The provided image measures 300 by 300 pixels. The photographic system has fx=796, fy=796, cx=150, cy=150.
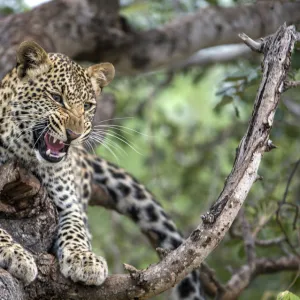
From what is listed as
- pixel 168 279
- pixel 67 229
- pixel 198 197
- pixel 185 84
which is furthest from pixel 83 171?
pixel 185 84

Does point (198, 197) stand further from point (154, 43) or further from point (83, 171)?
point (83, 171)

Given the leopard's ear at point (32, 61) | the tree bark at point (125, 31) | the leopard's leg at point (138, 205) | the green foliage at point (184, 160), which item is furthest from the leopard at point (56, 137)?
the tree bark at point (125, 31)

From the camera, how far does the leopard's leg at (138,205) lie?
677cm

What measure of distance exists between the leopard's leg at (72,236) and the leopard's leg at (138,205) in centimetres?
61

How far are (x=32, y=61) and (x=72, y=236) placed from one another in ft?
4.17

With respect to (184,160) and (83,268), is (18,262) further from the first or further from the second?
(184,160)

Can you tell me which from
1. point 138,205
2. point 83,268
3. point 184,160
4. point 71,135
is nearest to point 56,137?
point 71,135

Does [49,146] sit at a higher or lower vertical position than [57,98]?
lower

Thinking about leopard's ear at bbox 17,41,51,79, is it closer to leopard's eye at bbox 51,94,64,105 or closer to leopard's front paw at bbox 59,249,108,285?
leopard's eye at bbox 51,94,64,105

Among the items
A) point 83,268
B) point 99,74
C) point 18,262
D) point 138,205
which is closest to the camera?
point 18,262

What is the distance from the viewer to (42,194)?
5164 millimetres

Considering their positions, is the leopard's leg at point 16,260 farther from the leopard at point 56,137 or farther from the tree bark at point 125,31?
the tree bark at point 125,31

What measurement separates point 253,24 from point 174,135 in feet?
6.61

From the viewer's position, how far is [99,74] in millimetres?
6016
